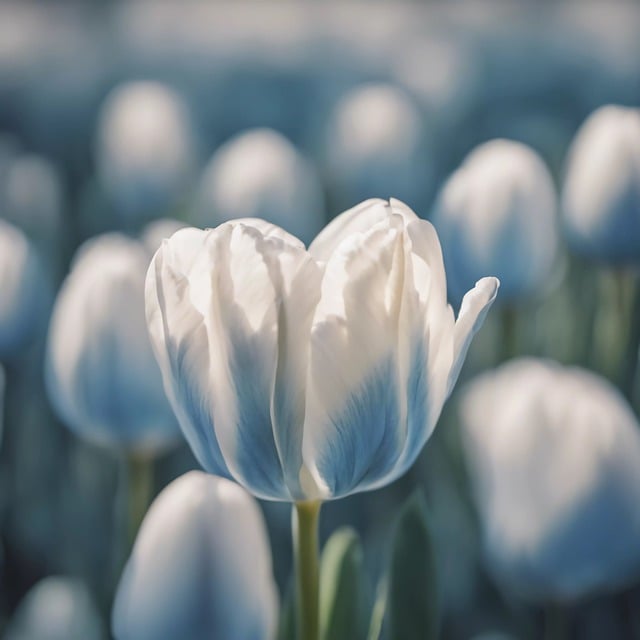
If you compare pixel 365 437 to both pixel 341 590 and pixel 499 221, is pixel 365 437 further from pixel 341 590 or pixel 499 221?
pixel 499 221

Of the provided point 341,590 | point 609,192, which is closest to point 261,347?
point 341,590

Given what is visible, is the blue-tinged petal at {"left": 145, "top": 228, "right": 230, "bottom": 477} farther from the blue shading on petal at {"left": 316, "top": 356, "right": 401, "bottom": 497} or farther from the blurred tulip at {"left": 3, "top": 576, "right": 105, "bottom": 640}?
the blurred tulip at {"left": 3, "top": 576, "right": 105, "bottom": 640}

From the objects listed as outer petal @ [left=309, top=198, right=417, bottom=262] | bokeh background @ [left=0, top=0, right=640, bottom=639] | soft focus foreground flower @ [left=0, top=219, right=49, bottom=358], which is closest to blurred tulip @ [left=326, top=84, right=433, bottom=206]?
bokeh background @ [left=0, top=0, right=640, bottom=639]

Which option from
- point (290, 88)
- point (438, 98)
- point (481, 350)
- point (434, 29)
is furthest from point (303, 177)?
point (434, 29)

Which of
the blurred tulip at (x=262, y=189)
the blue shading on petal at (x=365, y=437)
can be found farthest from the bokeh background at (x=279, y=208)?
the blue shading on petal at (x=365, y=437)

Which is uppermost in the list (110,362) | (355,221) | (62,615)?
(355,221)

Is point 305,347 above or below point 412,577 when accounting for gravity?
above
